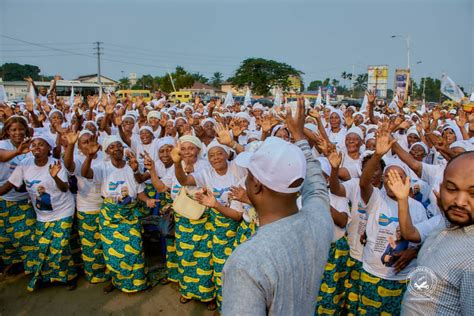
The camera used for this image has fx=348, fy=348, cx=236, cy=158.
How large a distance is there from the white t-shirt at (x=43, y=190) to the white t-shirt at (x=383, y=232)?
347 cm

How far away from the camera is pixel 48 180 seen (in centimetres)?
420

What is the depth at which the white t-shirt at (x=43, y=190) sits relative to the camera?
4188mm

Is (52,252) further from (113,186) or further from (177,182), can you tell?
(177,182)

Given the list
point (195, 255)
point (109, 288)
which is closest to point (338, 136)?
point (195, 255)

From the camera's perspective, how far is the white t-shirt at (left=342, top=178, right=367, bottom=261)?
3289mm

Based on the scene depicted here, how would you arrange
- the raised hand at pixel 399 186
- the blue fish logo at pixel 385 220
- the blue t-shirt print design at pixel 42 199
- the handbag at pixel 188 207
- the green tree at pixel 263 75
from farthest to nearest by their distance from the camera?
1. the green tree at pixel 263 75
2. the blue t-shirt print design at pixel 42 199
3. the handbag at pixel 188 207
4. the blue fish logo at pixel 385 220
5. the raised hand at pixel 399 186

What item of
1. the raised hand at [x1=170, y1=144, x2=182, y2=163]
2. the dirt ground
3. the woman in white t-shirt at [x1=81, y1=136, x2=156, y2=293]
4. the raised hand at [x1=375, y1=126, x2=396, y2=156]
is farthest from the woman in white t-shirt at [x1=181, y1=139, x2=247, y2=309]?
the raised hand at [x1=375, y1=126, x2=396, y2=156]

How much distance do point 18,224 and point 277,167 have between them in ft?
14.6

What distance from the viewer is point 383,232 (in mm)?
2924

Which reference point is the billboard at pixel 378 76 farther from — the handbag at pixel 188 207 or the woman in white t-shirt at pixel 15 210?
the woman in white t-shirt at pixel 15 210

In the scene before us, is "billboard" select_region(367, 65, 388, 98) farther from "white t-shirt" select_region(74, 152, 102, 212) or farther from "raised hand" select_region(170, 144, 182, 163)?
"raised hand" select_region(170, 144, 182, 163)

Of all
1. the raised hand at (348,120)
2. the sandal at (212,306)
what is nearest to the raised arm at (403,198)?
the sandal at (212,306)

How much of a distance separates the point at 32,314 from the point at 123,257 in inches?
45.4

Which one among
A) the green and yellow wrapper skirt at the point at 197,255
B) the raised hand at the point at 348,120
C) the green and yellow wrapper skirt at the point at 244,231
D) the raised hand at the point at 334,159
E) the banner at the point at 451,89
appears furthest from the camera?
the banner at the point at 451,89
